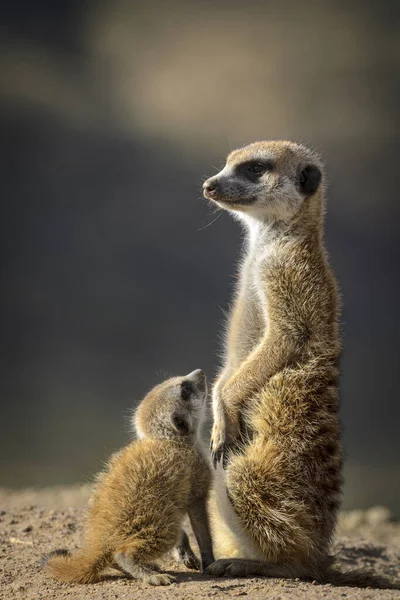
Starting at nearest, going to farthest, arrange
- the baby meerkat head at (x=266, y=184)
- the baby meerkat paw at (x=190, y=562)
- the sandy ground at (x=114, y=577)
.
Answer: the sandy ground at (x=114, y=577) → the baby meerkat paw at (x=190, y=562) → the baby meerkat head at (x=266, y=184)

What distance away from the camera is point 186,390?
12.2ft

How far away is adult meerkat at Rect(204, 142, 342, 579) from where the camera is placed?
11.3ft

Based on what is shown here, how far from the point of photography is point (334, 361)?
143 inches

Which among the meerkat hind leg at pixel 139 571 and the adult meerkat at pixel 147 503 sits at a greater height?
the adult meerkat at pixel 147 503

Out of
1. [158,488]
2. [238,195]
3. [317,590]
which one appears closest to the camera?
[317,590]

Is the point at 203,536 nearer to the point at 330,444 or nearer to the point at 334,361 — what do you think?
the point at 330,444

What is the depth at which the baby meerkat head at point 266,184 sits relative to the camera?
151 inches

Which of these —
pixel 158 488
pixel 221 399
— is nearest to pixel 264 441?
pixel 221 399

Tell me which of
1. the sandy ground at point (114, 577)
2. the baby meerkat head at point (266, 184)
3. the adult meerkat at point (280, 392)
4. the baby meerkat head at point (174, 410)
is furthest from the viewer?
the baby meerkat head at point (266, 184)

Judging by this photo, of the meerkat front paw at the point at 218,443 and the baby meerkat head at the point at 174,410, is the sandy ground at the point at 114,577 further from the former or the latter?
the baby meerkat head at the point at 174,410

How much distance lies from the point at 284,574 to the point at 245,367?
88 centimetres

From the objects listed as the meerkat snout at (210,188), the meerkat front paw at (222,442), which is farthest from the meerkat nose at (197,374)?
the meerkat snout at (210,188)

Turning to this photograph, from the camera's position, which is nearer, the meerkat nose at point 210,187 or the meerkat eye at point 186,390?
the meerkat eye at point 186,390

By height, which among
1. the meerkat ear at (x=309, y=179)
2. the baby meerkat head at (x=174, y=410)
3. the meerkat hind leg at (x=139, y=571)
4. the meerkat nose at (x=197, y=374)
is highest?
the meerkat ear at (x=309, y=179)
